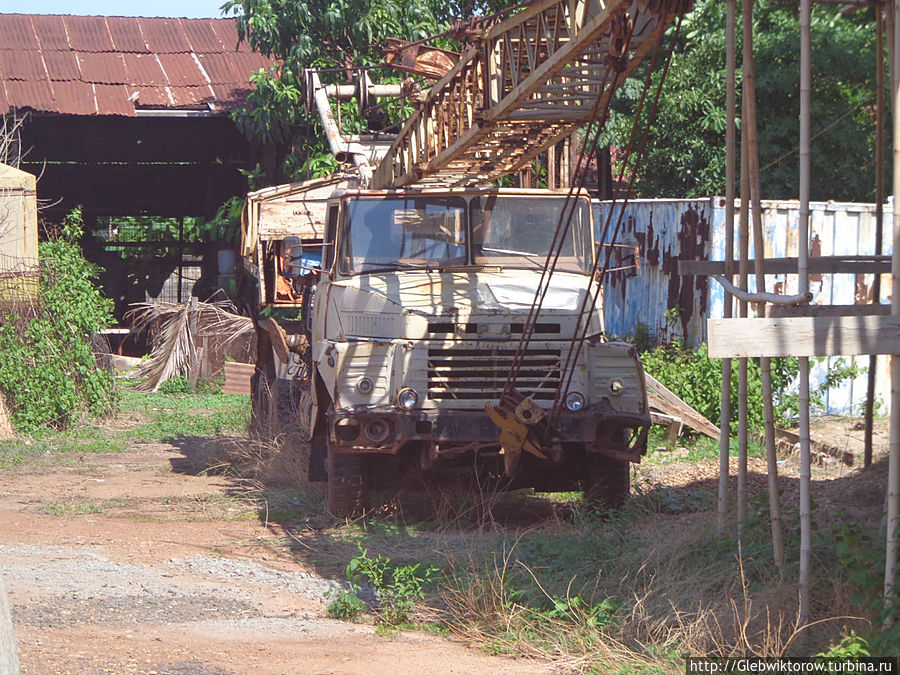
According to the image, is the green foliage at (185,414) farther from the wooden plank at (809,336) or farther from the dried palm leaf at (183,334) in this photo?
the wooden plank at (809,336)

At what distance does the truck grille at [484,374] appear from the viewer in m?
7.54

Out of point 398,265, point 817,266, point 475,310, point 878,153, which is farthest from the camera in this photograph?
point 398,265

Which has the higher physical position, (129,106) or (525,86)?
(129,106)

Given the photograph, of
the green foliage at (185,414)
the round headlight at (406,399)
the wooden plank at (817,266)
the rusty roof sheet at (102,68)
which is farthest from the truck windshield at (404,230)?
the rusty roof sheet at (102,68)

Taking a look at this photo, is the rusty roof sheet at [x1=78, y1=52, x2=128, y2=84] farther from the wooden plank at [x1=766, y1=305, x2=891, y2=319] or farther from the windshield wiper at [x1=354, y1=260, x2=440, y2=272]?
the wooden plank at [x1=766, y1=305, x2=891, y2=319]

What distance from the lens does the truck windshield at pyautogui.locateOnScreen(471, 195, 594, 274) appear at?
8383 millimetres

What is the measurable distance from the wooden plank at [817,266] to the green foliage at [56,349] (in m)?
8.18

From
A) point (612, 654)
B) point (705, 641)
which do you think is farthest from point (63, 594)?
point (705, 641)

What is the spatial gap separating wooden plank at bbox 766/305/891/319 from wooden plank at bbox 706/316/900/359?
39 cm

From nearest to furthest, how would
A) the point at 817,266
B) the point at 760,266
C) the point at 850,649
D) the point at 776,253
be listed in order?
1. the point at 850,649
2. the point at 760,266
3. the point at 817,266
4. the point at 776,253

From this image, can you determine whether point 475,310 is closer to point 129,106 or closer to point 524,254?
point 524,254

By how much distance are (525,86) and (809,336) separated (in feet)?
7.89

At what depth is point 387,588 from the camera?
20.0ft

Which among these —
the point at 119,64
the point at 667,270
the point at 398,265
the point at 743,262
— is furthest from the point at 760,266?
the point at 119,64
